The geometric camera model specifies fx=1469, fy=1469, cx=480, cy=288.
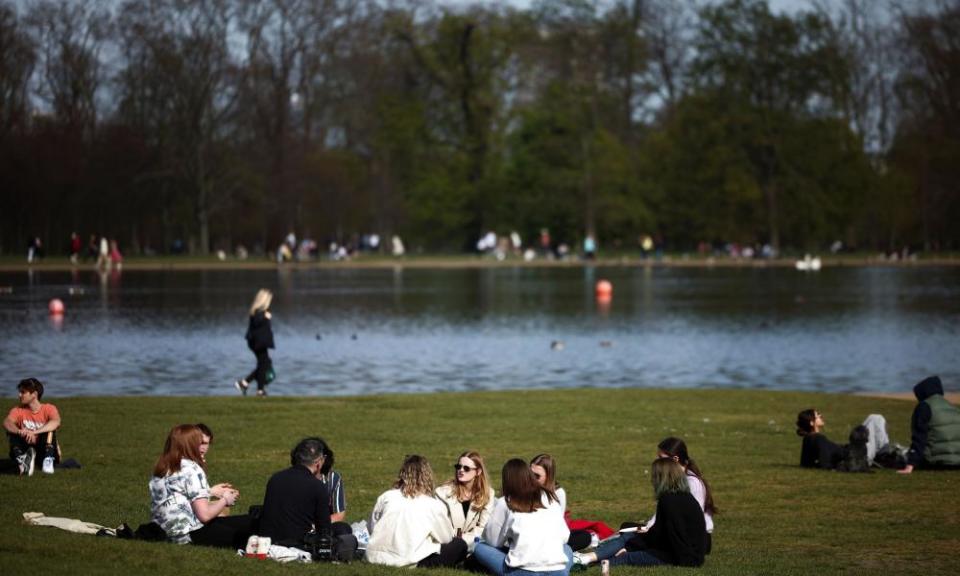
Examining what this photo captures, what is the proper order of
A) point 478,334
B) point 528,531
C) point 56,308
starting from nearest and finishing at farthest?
point 528,531, point 478,334, point 56,308

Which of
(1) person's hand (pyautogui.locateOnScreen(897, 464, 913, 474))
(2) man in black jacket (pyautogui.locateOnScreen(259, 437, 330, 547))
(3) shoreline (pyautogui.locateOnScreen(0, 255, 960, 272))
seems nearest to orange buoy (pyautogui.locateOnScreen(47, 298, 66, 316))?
(3) shoreline (pyautogui.locateOnScreen(0, 255, 960, 272))

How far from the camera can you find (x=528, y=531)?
39.3ft

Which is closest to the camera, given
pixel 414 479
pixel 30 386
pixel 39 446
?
pixel 414 479

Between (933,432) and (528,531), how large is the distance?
27.4ft

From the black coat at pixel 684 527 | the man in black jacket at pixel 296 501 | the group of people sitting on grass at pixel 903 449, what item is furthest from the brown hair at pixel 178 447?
the group of people sitting on grass at pixel 903 449

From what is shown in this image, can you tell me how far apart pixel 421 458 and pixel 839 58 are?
347 ft

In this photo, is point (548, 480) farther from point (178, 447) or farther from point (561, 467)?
point (561, 467)

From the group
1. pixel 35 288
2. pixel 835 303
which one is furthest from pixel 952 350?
pixel 35 288

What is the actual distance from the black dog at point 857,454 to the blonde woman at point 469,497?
6.89 m

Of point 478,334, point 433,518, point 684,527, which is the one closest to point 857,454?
point 684,527

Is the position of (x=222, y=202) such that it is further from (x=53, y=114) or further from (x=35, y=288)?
(x=35, y=288)

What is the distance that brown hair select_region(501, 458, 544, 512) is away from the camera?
11961 millimetres

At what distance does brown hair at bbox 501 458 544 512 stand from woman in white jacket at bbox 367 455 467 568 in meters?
0.87

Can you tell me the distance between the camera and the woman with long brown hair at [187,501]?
42.2 ft
